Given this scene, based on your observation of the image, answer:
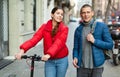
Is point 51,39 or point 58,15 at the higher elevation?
point 58,15

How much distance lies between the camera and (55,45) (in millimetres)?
4203

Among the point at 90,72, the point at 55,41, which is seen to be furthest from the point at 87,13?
the point at 90,72

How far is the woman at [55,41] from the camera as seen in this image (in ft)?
14.2

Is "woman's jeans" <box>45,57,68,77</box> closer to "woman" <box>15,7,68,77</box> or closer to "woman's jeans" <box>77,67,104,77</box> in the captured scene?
"woman" <box>15,7,68,77</box>

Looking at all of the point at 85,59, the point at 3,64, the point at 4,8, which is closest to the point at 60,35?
the point at 85,59

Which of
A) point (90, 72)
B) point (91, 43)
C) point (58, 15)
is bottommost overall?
point (90, 72)

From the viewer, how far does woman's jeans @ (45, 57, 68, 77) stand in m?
4.54

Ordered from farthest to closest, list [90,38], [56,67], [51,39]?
[56,67] < [51,39] < [90,38]

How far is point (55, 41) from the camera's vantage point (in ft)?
14.1

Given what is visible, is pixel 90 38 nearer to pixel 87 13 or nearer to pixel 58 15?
pixel 87 13

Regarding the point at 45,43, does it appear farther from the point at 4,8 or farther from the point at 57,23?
the point at 4,8

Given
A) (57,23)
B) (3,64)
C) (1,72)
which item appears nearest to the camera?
(57,23)

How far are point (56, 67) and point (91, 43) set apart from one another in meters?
0.68

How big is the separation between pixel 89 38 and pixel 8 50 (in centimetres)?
839
